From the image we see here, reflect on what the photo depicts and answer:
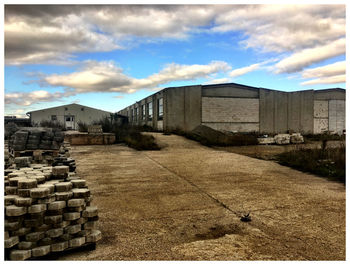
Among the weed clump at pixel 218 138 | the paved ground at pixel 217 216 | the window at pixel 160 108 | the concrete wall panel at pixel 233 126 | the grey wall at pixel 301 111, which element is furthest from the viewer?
the grey wall at pixel 301 111

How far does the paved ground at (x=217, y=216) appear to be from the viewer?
285cm

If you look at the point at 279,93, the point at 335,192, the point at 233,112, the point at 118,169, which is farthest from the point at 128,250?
the point at 279,93

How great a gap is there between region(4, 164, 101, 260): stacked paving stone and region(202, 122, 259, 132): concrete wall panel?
802 inches

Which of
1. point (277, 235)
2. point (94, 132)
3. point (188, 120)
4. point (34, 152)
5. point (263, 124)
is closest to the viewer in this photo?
point (277, 235)

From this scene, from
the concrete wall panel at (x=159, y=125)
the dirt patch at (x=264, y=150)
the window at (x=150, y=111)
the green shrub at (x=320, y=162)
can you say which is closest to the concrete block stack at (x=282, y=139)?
the dirt patch at (x=264, y=150)

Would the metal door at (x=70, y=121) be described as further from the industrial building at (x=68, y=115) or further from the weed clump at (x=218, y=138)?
the weed clump at (x=218, y=138)

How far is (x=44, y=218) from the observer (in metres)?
2.66

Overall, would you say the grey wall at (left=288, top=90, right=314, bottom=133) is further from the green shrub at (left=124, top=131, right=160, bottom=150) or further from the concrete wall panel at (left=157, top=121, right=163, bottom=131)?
the green shrub at (left=124, top=131, right=160, bottom=150)

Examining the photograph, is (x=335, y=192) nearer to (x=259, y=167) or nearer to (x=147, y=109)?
(x=259, y=167)

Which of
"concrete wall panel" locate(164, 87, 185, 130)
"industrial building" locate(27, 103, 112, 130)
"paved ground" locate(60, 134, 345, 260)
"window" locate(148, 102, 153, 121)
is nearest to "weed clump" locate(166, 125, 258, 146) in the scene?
"concrete wall panel" locate(164, 87, 185, 130)

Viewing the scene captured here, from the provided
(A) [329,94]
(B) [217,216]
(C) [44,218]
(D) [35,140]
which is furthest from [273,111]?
(C) [44,218]

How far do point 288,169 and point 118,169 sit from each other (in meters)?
5.11

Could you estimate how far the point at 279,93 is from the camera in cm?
2570

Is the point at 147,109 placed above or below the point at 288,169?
above
